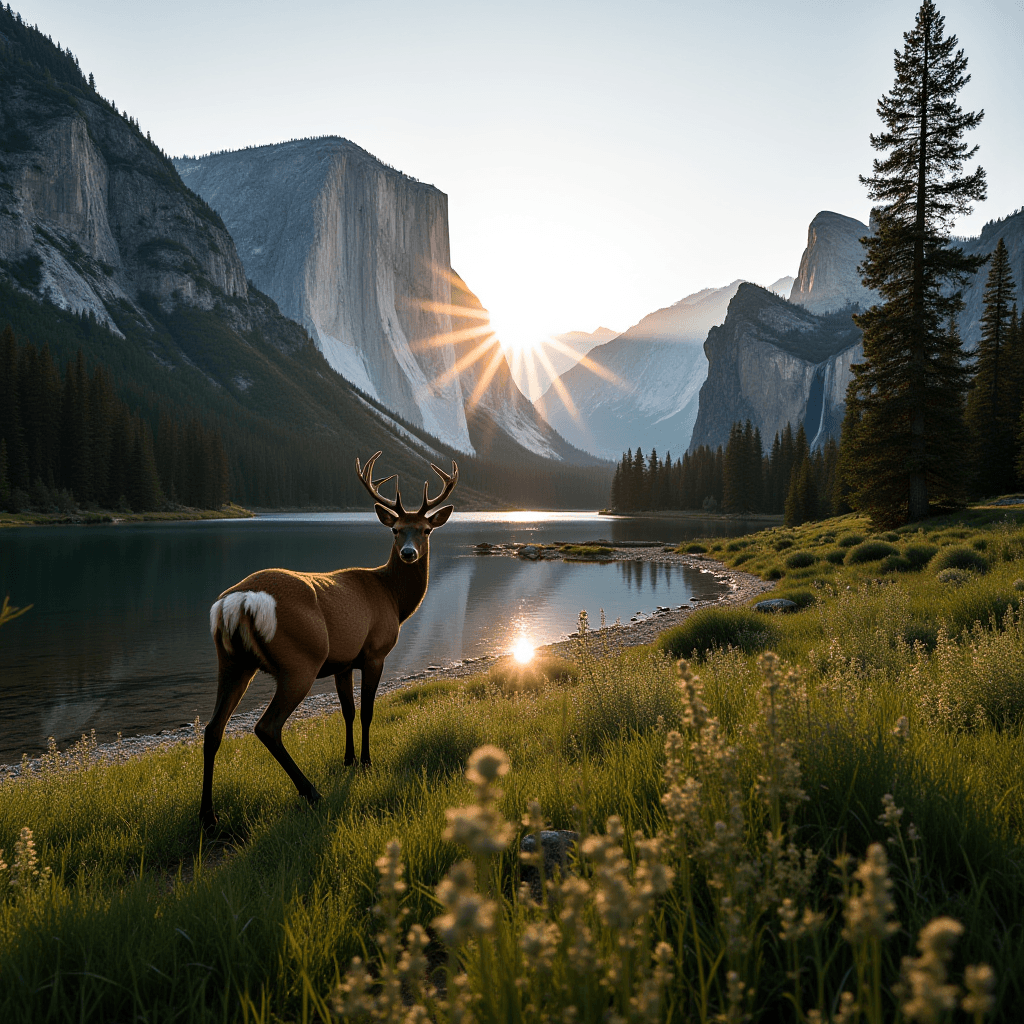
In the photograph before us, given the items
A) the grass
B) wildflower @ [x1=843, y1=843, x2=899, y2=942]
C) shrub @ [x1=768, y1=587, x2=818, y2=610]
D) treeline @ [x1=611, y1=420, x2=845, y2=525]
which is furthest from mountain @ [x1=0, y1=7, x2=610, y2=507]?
wildflower @ [x1=843, y1=843, x2=899, y2=942]

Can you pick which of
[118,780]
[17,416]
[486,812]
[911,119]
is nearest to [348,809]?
[118,780]

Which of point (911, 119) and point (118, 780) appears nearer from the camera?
point (118, 780)

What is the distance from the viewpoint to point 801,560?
2619 centimetres

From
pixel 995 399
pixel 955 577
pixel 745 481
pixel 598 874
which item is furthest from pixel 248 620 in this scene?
pixel 745 481

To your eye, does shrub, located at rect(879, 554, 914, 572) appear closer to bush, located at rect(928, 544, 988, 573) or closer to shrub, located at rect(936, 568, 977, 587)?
bush, located at rect(928, 544, 988, 573)

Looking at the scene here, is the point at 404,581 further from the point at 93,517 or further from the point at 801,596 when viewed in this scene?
the point at 93,517

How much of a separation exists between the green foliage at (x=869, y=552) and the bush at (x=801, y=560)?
5.48 m

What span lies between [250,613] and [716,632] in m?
9.32

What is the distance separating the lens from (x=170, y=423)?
98000 mm

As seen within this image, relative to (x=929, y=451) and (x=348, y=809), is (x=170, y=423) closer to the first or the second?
(x=929, y=451)

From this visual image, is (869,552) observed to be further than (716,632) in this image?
Yes

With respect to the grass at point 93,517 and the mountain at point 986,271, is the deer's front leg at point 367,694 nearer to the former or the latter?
the grass at point 93,517

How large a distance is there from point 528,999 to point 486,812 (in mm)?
1486

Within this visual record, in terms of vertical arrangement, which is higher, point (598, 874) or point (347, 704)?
point (598, 874)
